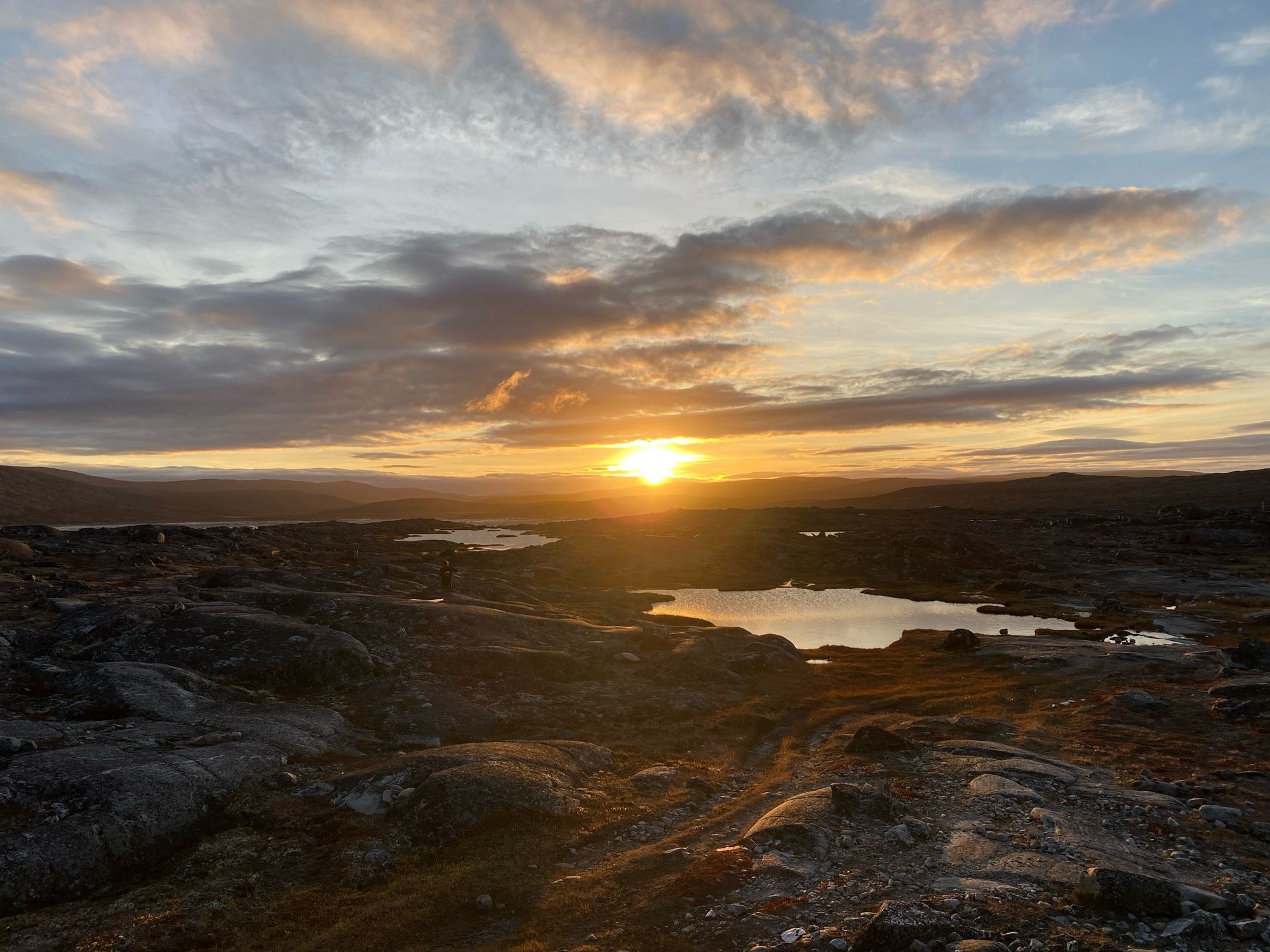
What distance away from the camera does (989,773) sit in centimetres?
2375

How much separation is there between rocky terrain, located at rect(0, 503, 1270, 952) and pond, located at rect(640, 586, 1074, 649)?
14.1 m

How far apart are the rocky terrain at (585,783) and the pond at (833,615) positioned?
46.3 ft

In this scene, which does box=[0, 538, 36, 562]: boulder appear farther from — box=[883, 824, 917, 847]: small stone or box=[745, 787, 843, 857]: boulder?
box=[883, 824, 917, 847]: small stone

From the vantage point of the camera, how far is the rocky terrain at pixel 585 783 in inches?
589

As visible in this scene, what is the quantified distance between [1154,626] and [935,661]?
27519 millimetres

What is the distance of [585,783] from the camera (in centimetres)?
2330

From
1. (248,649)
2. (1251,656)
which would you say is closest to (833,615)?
(1251,656)

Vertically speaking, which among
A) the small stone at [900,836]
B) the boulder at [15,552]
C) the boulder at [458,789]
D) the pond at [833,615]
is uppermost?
the boulder at [15,552]

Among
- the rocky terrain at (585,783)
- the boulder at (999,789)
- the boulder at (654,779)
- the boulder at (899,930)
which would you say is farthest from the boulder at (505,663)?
the boulder at (899,930)

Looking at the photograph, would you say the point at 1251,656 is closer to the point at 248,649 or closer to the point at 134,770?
the point at 134,770

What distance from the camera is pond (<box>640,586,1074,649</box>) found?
6675 cm

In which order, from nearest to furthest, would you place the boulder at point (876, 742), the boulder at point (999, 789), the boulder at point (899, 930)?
the boulder at point (899, 930) < the boulder at point (999, 789) < the boulder at point (876, 742)

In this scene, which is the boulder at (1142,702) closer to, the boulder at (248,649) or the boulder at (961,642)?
the boulder at (961,642)

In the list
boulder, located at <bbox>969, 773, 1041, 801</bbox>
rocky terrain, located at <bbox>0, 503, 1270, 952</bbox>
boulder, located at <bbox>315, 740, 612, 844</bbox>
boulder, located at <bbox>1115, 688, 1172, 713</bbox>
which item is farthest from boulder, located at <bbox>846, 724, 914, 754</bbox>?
boulder, located at <bbox>1115, 688, 1172, 713</bbox>
